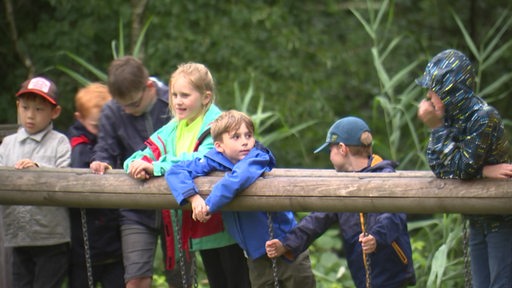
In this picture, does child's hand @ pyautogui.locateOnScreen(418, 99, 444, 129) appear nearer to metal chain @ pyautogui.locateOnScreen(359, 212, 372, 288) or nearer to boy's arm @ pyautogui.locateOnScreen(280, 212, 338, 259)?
metal chain @ pyautogui.locateOnScreen(359, 212, 372, 288)

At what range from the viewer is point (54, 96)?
5.73 m

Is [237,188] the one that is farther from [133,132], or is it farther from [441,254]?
[441,254]

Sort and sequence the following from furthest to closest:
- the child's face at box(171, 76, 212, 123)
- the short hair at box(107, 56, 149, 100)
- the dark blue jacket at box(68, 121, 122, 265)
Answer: the dark blue jacket at box(68, 121, 122, 265)
the short hair at box(107, 56, 149, 100)
the child's face at box(171, 76, 212, 123)

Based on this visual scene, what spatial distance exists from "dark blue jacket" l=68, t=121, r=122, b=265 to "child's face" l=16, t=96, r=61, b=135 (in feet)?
0.65

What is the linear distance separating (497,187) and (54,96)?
2.29 m

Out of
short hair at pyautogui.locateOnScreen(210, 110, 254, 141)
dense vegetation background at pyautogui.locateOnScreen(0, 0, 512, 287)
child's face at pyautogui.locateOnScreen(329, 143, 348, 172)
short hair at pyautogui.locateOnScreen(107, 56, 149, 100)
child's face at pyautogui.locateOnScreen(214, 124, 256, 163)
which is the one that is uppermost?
dense vegetation background at pyautogui.locateOnScreen(0, 0, 512, 287)

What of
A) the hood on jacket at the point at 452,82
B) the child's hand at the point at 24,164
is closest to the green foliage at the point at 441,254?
the hood on jacket at the point at 452,82

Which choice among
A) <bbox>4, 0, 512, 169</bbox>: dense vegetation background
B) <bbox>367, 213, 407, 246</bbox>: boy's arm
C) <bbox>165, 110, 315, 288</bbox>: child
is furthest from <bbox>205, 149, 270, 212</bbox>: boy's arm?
<bbox>4, 0, 512, 169</bbox>: dense vegetation background

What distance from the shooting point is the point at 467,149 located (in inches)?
176

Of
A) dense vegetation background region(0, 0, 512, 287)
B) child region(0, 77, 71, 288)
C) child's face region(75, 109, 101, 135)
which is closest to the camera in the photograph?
child region(0, 77, 71, 288)

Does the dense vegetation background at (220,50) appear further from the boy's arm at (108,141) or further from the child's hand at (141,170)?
the child's hand at (141,170)

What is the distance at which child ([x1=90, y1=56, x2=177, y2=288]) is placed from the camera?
5.50 meters

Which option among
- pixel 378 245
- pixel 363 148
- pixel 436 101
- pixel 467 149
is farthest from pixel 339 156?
pixel 467 149

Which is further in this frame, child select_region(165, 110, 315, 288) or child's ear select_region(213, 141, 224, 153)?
child's ear select_region(213, 141, 224, 153)
